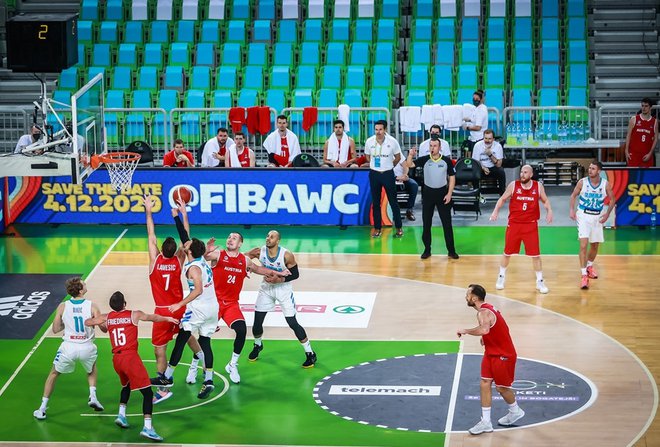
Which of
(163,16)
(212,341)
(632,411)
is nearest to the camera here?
(632,411)

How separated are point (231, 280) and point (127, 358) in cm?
218

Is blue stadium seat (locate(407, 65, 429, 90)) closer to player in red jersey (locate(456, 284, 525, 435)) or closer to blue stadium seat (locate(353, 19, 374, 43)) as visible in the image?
blue stadium seat (locate(353, 19, 374, 43))

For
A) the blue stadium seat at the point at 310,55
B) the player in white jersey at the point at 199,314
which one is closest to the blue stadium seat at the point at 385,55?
the blue stadium seat at the point at 310,55

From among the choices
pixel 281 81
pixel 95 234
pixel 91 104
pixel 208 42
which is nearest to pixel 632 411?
pixel 91 104

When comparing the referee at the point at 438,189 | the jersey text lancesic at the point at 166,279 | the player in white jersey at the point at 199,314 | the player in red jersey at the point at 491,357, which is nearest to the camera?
the player in red jersey at the point at 491,357

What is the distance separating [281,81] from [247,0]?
A: 11.1 feet

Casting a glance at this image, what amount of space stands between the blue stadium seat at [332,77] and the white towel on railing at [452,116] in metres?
3.50

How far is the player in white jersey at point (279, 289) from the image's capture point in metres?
15.4

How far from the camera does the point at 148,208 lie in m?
15.2

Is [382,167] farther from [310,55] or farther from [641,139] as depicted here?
[310,55]

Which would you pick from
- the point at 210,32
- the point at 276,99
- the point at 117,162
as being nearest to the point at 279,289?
the point at 117,162

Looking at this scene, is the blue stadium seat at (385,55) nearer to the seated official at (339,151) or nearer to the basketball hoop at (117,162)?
the seated official at (339,151)

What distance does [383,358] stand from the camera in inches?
628

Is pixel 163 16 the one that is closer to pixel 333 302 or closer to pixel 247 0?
pixel 247 0
